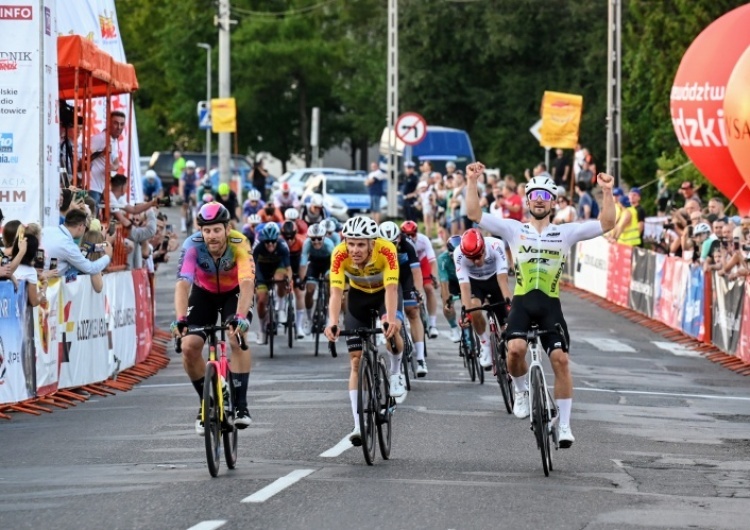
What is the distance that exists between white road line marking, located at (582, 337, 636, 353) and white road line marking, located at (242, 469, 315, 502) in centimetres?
1344

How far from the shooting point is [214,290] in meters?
12.8

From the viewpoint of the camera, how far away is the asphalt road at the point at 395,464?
10.4 metres

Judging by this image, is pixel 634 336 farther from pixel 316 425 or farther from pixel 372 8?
pixel 372 8

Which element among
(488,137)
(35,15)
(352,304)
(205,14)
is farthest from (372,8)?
(352,304)

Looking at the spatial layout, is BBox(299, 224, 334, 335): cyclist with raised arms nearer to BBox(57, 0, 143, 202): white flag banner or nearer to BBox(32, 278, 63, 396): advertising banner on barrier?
BBox(57, 0, 143, 202): white flag banner

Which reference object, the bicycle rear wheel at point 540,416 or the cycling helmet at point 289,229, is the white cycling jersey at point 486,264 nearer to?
the bicycle rear wheel at point 540,416

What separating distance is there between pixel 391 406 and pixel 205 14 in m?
81.2

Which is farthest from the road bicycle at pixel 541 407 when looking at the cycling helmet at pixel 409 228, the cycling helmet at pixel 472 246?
the cycling helmet at pixel 409 228

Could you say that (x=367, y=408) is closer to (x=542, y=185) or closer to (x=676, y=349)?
(x=542, y=185)

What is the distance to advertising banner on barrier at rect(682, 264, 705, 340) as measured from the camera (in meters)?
26.0

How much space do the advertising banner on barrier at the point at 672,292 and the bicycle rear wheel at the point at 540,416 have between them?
14806 millimetres

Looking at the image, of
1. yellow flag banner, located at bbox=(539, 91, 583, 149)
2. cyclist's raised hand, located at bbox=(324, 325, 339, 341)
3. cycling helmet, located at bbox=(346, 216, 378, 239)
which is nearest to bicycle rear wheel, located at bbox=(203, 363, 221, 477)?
cyclist's raised hand, located at bbox=(324, 325, 339, 341)

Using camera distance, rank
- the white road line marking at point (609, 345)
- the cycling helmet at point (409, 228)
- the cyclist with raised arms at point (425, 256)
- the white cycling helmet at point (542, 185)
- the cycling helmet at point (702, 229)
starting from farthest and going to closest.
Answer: the cycling helmet at point (702, 229) < the white road line marking at point (609, 345) < the cyclist with raised arms at point (425, 256) < the cycling helmet at point (409, 228) < the white cycling helmet at point (542, 185)

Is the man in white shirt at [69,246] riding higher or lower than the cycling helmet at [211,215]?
lower
